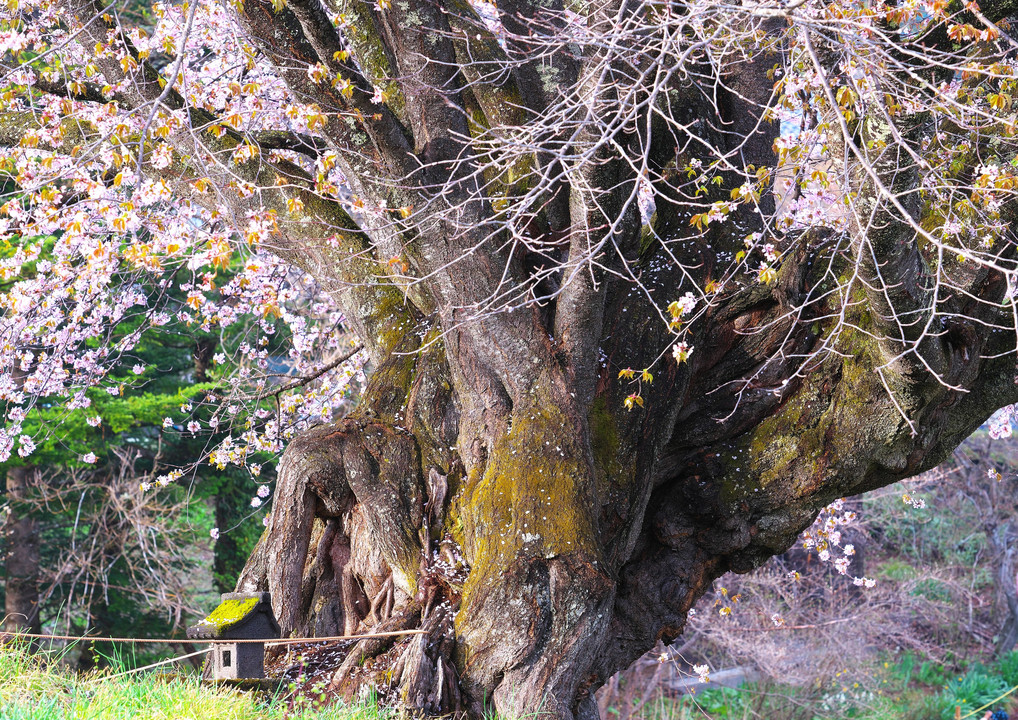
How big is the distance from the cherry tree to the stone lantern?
20.2 inches

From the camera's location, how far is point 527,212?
→ 4.60 meters

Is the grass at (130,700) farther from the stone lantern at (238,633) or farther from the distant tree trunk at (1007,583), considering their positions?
the distant tree trunk at (1007,583)

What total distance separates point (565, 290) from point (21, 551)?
9.91 m

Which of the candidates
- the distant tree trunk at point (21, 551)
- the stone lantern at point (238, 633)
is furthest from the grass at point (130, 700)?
the distant tree trunk at point (21, 551)

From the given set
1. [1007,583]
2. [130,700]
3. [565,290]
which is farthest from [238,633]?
[1007,583]

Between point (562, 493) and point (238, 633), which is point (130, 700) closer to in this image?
point (238, 633)

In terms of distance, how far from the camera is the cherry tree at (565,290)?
12.3 feet

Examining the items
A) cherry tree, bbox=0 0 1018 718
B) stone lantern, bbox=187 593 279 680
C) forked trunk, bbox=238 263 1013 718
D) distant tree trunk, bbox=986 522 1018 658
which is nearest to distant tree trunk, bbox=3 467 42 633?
cherry tree, bbox=0 0 1018 718

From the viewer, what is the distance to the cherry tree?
3.75 meters

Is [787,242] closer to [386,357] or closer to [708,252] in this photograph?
[708,252]

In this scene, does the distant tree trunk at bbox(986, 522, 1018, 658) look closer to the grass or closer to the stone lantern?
the grass

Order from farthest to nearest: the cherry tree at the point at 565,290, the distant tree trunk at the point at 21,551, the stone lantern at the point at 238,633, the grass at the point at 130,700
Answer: the distant tree trunk at the point at 21,551 → the cherry tree at the point at 565,290 → the stone lantern at the point at 238,633 → the grass at the point at 130,700

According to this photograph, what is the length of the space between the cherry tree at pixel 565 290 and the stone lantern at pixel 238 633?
51 cm

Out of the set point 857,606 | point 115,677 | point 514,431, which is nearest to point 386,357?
point 514,431
